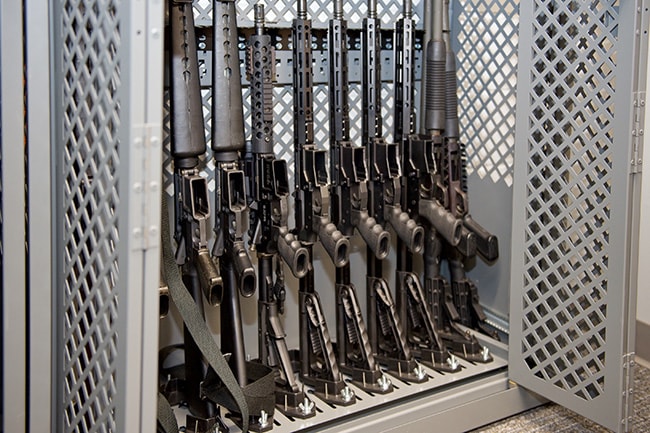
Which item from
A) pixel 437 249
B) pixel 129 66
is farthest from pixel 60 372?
pixel 437 249

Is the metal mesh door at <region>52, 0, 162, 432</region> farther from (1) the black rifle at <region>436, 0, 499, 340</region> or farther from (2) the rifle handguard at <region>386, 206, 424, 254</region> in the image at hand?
(1) the black rifle at <region>436, 0, 499, 340</region>

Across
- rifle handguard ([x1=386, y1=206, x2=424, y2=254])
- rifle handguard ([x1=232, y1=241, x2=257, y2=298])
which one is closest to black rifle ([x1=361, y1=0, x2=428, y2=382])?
rifle handguard ([x1=386, y1=206, x2=424, y2=254])

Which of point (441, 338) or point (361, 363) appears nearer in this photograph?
point (361, 363)

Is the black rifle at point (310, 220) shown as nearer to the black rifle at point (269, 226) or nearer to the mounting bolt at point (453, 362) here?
the black rifle at point (269, 226)

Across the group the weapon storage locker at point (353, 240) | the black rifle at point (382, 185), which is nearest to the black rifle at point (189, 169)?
the weapon storage locker at point (353, 240)

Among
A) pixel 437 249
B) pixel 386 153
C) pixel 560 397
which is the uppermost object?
pixel 386 153

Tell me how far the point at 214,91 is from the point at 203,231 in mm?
436

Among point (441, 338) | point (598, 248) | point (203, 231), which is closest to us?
point (203, 231)

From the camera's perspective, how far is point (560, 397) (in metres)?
2.79

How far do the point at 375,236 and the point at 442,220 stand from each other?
1.14ft

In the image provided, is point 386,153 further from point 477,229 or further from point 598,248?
point 598,248

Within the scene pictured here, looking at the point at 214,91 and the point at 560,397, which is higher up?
the point at 214,91

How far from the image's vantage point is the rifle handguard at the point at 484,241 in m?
3.12

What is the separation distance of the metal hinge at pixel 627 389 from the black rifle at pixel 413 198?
0.60 metres
